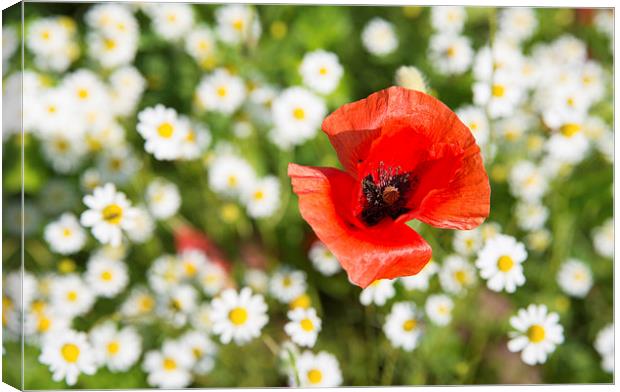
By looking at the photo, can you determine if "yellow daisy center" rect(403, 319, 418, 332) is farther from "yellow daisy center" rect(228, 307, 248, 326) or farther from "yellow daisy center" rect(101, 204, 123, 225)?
"yellow daisy center" rect(101, 204, 123, 225)

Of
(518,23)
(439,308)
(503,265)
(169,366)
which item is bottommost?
(169,366)

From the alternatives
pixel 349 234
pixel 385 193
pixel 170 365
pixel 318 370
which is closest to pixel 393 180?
pixel 385 193

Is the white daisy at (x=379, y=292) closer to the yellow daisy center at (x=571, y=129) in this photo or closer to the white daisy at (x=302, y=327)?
the white daisy at (x=302, y=327)

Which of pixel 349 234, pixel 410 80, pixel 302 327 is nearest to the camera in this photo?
pixel 349 234

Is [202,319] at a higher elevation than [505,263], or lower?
lower

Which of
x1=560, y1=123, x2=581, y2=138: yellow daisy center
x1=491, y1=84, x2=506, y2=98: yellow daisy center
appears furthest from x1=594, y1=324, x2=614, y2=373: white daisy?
x1=491, y1=84, x2=506, y2=98: yellow daisy center

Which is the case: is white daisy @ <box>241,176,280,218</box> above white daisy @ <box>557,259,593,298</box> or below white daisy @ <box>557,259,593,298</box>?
above

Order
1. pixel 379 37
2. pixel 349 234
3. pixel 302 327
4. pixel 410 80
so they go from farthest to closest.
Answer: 1. pixel 379 37
2. pixel 302 327
3. pixel 410 80
4. pixel 349 234

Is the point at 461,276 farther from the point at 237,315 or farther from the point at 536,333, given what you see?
the point at 237,315

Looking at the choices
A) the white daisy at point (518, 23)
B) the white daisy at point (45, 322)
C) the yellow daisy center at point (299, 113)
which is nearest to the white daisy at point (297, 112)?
the yellow daisy center at point (299, 113)
